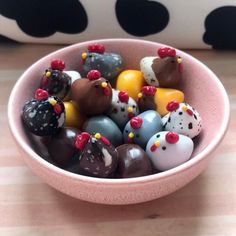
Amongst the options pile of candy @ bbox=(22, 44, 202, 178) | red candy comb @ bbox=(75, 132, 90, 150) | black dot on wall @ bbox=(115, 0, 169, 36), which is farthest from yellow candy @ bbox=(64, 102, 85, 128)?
black dot on wall @ bbox=(115, 0, 169, 36)

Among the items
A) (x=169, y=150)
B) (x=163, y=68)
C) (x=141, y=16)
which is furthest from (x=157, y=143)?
(x=141, y=16)

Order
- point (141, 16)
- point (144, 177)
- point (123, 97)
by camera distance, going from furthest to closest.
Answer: point (141, 16), point (123, 97), point (144, 177)

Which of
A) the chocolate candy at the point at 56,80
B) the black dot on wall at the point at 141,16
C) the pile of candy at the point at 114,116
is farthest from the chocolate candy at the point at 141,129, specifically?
the black dot on wall at the point at 141,16

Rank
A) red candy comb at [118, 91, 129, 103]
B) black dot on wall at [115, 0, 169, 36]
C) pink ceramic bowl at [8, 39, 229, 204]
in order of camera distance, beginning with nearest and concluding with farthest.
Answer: pink ceramic bowl at [8, 39, 229, 204], red candy comb at [118, 91, 129, 103], black dot on wall at [115, 0, 169, 36]

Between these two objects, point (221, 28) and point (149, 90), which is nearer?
point (149, 90)

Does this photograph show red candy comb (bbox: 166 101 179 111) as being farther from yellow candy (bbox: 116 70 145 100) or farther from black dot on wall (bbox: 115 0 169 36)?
black dot on wall (bbox: 115 0 169 36)

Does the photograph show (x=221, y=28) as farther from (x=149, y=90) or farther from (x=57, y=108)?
(x=57, y=108)

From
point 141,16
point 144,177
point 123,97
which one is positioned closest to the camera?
point 144,177
